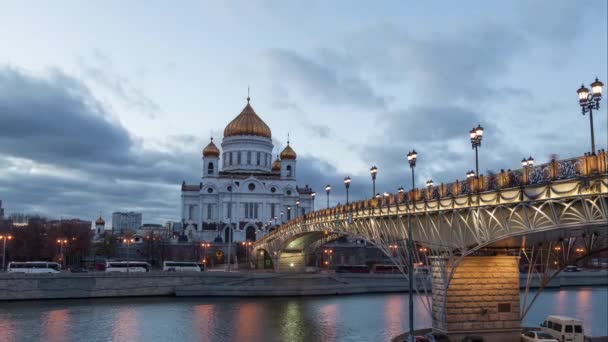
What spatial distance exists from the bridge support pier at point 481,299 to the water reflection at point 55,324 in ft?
→ 75.3

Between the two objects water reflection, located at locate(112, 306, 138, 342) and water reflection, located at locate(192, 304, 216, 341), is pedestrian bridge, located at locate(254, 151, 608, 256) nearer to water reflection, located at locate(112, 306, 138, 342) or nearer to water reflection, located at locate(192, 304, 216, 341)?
water reflection, located at locate(192, 304, 216, 341)

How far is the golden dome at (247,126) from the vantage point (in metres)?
112

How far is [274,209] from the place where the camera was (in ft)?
351

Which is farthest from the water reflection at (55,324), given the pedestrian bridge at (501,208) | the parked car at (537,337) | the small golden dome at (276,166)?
the small golden dome at (276,166)

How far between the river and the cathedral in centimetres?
4740

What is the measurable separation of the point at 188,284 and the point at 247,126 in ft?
188

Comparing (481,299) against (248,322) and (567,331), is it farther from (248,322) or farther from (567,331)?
(248,322)

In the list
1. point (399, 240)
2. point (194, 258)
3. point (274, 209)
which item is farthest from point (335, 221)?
point (274, 209)

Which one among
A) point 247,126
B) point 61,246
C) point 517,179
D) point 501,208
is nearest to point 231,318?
point 501,208

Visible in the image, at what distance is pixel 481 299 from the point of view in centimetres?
2717

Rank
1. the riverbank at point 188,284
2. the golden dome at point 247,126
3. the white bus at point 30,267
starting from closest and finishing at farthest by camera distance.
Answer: the riverbank at point 188,284 < the white bus at point 30,267 < the golden dome at point 247,126

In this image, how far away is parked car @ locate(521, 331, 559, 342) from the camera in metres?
25.0

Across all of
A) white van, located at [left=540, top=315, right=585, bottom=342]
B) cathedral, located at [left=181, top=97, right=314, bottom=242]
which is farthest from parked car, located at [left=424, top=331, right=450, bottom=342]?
cathedral, located at [left=181, top=97, right=314, bottom=242]

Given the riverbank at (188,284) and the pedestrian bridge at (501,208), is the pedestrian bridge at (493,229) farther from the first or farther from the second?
the riverbank at (188,284)
